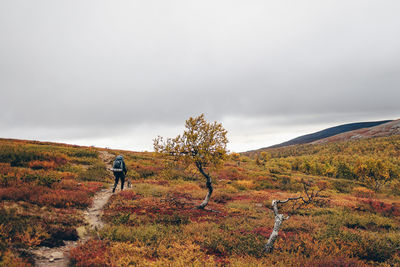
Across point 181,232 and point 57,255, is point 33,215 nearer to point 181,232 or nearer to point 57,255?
point 57,255

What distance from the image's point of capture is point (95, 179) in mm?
18266

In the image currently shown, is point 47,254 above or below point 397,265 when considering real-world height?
above

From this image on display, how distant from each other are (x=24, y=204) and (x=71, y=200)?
2.33 meters

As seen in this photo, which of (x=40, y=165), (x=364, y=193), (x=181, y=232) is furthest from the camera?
(x=364, y=193)

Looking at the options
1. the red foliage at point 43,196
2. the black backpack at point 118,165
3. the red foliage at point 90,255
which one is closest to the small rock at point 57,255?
the red foliage at point 90,255

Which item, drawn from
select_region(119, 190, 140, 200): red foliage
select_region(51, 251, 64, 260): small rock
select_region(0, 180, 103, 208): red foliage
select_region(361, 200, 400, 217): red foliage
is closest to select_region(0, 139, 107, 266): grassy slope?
select_region(0, 180, 103, 208): red foliage

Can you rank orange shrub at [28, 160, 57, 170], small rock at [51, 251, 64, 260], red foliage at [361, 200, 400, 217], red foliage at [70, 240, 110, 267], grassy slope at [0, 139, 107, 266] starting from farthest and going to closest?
orange shrub at [28, 160, 57, 170], red foliage at [361, 200, 400, 217], small rock at [51, 251, 64, 260], grassy slope at [0, 139, 107, 266], red foliage at [70, 240, 110, 267]

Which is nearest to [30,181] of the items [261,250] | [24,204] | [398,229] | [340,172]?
[24,204]

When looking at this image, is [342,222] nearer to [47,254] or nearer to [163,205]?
[163,205]

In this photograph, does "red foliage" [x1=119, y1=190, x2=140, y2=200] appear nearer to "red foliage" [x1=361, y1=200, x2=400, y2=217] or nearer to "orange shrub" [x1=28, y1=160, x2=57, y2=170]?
"orange shrub" [x1=28, y1=160, x2=57, y2=170]

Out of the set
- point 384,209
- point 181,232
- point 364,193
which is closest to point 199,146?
point 181,232

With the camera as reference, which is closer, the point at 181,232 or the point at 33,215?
the point at 33,215

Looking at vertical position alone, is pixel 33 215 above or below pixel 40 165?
below

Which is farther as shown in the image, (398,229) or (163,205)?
(163,205)
